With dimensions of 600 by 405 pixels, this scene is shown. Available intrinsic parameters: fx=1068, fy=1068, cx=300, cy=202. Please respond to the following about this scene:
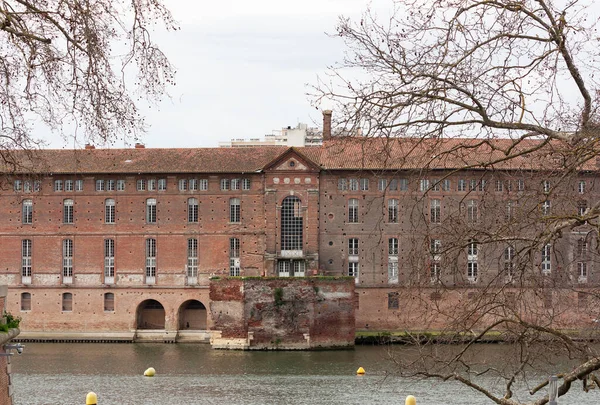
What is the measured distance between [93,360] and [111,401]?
12.6 m

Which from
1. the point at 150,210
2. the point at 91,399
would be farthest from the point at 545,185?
the point at 150,210

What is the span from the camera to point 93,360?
4619 centimetres

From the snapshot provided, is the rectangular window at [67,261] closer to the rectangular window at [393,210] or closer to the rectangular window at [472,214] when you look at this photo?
the rectangular window at [393,210]

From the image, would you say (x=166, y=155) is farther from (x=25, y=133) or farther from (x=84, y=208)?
(x=25, y=133)

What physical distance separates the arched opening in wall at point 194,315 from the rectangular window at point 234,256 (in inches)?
111

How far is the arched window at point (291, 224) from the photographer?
57.1 meters

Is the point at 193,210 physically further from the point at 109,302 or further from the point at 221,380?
the point at 221,380

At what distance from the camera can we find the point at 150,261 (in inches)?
2260

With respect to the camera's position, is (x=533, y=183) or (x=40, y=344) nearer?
(x=533, y=183)

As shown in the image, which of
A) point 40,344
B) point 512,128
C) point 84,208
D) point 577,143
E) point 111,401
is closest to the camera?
point 512,128

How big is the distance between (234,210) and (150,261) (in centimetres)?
528

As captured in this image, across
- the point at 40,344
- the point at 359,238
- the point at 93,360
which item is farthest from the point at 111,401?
the point at 359,238

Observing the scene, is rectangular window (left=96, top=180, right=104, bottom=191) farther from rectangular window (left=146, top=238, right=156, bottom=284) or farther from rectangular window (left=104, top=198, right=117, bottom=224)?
rectangular window (left=146, top=238, right=156, bottom=284)

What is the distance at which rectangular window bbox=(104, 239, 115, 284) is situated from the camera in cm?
5747
